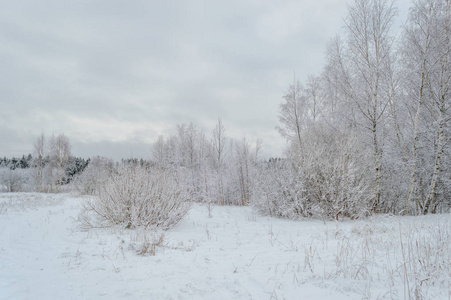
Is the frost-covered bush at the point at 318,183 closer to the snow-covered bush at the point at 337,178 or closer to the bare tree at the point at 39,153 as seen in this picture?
the snow-covered bush at the point at 337,178

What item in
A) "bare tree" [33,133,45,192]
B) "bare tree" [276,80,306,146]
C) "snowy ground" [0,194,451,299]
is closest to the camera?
"snowy ground" [0,194,451,299]

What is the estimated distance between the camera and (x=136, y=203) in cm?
705

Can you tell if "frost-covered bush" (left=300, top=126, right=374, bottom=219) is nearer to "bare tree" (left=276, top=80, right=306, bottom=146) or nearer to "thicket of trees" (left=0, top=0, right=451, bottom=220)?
"thicket of trees" (left=0, top=0, right=451, bottom=220)

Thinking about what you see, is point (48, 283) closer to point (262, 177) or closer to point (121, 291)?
point (121, 291)

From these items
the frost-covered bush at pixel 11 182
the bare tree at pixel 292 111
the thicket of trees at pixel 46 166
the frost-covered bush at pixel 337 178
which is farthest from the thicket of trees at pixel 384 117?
the frost-covered bush at pixel 11 182

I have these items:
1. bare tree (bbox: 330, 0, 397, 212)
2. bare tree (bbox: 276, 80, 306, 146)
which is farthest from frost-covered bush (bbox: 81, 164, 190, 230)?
bare tree (bbox: 276, 80, 306, 146)

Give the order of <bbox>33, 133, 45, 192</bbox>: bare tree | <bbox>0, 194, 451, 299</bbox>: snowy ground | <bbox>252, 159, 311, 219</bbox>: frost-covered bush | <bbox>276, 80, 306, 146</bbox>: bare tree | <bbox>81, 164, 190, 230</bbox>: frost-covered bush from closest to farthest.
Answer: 1. <bbox>0, 194, 451, 299</bbox>: snowy ground
2. <bbox>81, 164, 190, 230</bbox>: frost-covered bush
3. <bbox>252, 159, 311, 219</bbox>: frost-covered bush
4. <bbox>276, 80, 306, 146</bbox>: bare tree
5. <bbox>33, 133, 45, 192</bbox>: bare tree

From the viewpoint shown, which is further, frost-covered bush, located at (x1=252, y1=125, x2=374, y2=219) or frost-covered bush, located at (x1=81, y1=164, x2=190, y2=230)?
frost-covered bush, located at (x1=252, y1=125, x2=374, y2=219)

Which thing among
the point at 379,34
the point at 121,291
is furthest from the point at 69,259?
the point at 379,34

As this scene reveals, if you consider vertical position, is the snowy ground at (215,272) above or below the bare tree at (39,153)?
below

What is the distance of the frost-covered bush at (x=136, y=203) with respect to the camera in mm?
7043

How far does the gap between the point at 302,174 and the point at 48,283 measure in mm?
9704

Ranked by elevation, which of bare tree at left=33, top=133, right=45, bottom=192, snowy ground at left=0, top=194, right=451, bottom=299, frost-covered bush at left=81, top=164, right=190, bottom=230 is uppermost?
bare tree at left=33, top=133, right=45, bottom=192

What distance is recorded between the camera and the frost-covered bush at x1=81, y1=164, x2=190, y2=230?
704 centimetres
